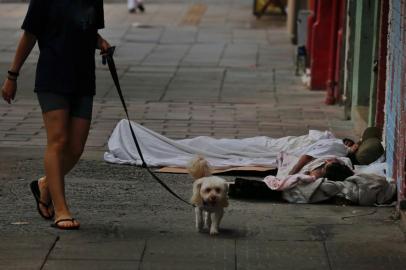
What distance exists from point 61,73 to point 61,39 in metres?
0.23

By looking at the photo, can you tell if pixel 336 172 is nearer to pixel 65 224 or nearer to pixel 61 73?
pixel 65 224

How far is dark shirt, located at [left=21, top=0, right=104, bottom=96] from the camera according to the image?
7.23 metres

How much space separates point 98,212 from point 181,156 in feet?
7.83

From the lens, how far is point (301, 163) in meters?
9.28

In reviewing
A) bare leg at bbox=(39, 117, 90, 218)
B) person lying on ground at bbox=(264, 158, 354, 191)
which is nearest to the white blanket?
person lying on ground at bbox=(264, 158, 354, 191)

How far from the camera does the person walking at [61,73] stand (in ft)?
23.8

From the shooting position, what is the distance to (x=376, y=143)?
9789mm

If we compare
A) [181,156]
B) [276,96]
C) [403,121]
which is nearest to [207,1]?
[276,96]

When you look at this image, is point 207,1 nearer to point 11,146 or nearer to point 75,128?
point 11,146

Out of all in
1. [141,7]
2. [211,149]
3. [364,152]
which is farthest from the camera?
[141,7]

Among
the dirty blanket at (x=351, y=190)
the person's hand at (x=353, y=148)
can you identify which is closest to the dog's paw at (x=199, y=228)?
the dirty blanket at (x=351, y=190)

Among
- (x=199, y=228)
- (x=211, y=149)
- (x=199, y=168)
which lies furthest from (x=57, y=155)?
(x=211, y=149)

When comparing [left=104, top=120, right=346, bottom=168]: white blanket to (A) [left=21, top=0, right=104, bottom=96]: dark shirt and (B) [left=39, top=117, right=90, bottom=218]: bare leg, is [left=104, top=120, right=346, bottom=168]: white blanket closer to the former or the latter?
(B) [left=39, top=117, right=90, bottom=218]: bare leg

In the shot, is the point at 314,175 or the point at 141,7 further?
the point at 141,7
